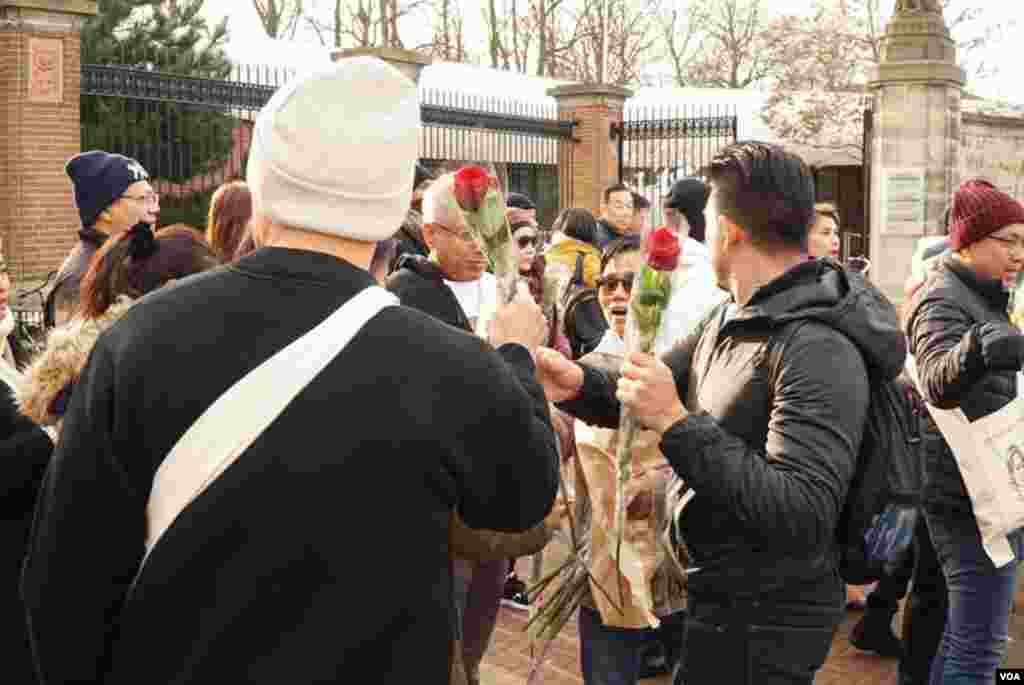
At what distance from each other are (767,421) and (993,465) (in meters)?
1.98

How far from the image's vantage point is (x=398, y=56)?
15.7 meters

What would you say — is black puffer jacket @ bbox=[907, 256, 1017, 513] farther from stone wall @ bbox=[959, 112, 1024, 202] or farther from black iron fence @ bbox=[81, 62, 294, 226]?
stone wall @ bbox=[959, 112, 1024, 202]

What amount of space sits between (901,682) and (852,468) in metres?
2.53

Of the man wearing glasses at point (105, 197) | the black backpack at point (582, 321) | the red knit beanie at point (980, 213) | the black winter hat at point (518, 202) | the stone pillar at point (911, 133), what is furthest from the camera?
the stone pillar at point (911, 133)

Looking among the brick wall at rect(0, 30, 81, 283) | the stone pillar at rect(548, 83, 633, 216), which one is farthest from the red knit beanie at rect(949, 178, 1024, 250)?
the stone pillar at rect(548, 83, 633, 216)

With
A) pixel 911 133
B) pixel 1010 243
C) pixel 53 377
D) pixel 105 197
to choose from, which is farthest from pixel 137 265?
pixel 911 133

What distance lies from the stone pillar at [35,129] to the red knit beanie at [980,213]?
362 inches

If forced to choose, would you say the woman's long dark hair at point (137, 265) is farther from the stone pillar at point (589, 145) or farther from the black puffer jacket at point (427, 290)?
the stone pillar at point (589, 145)

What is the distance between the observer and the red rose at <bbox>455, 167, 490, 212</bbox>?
9.37 feet

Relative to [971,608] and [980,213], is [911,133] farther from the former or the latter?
[971,608]

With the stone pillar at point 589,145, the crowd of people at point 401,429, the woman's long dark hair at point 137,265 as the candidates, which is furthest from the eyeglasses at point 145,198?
the stone pillar at point 589,145

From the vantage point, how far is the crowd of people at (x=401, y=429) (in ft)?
5.93

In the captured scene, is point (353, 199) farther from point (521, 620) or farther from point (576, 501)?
point (521, 620)

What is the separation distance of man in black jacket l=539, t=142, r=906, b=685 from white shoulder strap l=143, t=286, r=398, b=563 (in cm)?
100
